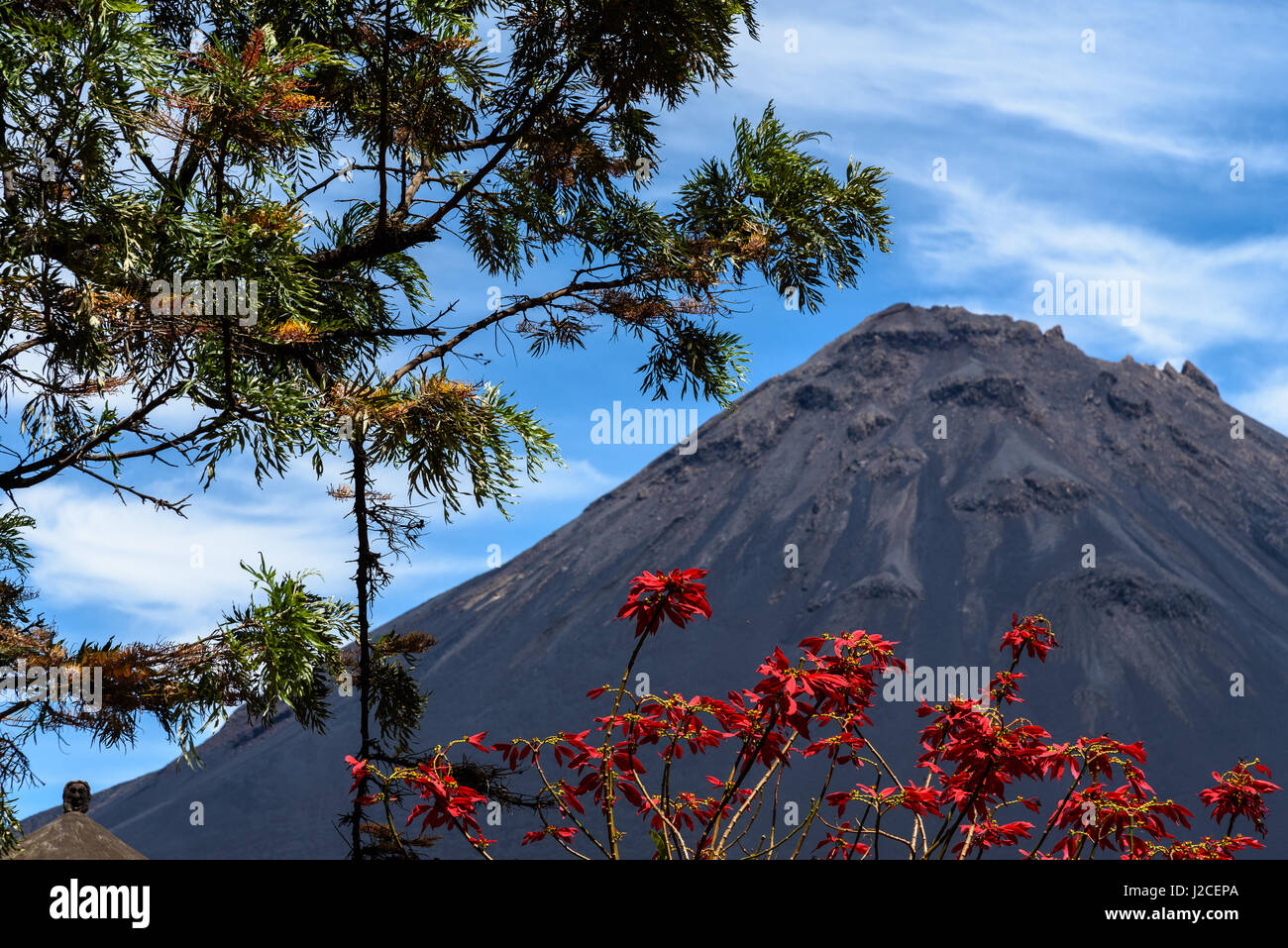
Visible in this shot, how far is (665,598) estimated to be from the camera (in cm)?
369

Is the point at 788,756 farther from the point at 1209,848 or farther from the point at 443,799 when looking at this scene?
the point at 1209,848

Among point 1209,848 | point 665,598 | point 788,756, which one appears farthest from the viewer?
point 1209,848

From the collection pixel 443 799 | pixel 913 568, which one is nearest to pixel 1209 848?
pixel 443 799

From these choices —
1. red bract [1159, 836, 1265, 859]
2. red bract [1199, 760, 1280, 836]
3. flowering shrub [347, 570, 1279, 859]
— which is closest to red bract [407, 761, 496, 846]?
flowering shrub [347, 570, 1279, 859]

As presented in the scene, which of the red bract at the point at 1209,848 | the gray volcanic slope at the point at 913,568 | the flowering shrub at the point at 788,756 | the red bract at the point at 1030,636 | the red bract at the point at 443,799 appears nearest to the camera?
the flowering shrub at the point at 788,756

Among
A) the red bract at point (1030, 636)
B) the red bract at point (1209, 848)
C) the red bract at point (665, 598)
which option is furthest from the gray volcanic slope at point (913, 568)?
the red bract at point (665, 598)

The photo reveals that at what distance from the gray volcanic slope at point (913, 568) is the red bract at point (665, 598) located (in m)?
73.3

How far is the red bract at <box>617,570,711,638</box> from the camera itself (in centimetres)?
363

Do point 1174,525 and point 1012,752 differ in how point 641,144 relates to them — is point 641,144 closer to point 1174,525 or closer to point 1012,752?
point 1012,752

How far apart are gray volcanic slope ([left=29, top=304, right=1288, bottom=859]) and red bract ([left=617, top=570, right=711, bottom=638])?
7333cm

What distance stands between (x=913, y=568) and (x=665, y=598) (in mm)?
106375

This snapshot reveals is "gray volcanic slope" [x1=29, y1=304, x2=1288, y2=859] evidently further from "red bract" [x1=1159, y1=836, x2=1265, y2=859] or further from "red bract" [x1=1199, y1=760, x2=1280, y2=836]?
"red bract" [x1=1159, y1=836, x2=1265, y2=859]

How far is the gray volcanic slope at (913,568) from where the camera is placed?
84062 millimetres

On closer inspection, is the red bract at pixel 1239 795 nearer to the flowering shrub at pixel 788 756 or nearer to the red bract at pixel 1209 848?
the red bract at pixel 1209 848
